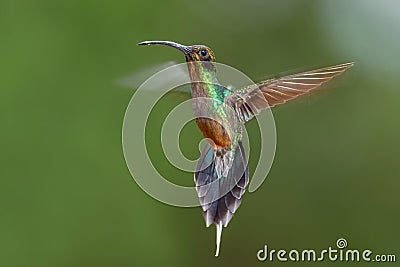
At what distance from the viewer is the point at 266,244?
220cm

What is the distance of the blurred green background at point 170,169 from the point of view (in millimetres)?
2129

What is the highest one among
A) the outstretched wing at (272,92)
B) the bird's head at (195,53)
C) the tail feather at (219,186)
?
the bird's head at (195,53)

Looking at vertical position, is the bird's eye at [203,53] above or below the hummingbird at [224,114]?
above

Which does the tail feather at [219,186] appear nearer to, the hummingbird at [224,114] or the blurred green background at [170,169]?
the hummingbird at [224,114]

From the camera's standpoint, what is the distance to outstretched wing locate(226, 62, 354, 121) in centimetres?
51

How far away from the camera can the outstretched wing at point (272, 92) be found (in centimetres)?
51

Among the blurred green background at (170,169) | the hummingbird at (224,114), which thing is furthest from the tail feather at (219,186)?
the blurred green background at (170,169)

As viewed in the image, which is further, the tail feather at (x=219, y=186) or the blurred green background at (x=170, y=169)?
the blurred green background at (x=170, y=169)

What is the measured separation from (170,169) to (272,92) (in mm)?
1538

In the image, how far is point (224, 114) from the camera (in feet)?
1.66

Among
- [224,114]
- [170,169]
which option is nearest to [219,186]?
[224,114]

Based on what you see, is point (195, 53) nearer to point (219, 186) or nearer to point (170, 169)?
point (219, 186)

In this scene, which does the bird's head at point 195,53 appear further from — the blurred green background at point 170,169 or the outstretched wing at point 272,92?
the blurred green background at point 170,169

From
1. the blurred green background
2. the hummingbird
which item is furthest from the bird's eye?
the blurred green background
